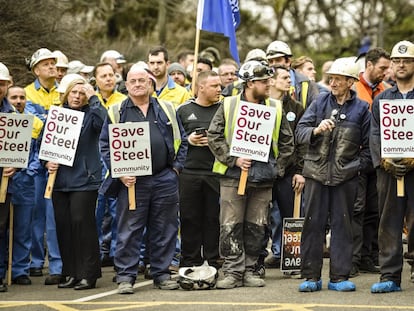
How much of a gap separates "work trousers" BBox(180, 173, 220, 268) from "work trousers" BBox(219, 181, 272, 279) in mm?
1226

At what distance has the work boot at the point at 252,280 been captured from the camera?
12492 mm

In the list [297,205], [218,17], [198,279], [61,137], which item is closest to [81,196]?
[61,137]

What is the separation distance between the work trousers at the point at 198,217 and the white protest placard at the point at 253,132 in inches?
60.6

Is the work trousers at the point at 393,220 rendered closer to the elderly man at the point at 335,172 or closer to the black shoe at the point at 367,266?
the elderly man at the point at 335,172

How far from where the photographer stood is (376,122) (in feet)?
38.9

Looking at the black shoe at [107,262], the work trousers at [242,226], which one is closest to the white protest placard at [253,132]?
the work trousers at [242,226]

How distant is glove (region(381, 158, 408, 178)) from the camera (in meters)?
11.7

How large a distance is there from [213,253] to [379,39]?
2285 centimetres

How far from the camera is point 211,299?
11.6 metres

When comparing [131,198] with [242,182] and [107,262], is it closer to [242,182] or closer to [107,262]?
[242,182]

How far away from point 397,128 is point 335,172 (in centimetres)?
79

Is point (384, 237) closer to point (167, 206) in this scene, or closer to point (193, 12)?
point (167, 206)

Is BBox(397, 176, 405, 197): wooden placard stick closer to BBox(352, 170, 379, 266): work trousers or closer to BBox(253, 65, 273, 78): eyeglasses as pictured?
BBox(352, 170, 379, 266): work trousers

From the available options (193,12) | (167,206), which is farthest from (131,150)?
(193,12)
